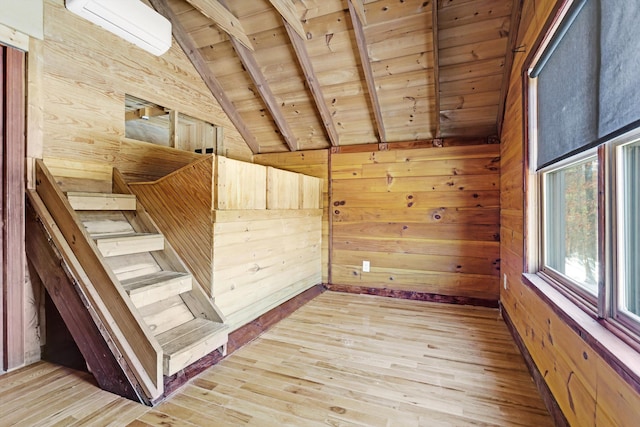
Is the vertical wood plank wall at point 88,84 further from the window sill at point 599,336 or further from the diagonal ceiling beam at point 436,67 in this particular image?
the window sill at point 599,336

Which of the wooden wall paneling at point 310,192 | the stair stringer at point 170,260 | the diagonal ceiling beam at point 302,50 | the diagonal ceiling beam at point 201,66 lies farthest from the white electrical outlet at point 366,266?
the diagonal ceiling beam at point 201,66

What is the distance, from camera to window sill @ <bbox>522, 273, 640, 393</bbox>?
Result: 0.89 meters

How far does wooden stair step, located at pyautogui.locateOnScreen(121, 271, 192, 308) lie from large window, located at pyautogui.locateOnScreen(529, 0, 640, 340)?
2126mm

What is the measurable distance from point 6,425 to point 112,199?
52.1 inches

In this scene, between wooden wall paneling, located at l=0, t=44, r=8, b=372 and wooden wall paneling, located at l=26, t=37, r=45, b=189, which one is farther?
wooden wall paneling, located at l=26, t=37, r=45, b=189

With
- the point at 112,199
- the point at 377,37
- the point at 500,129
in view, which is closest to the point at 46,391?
the point at 112,199

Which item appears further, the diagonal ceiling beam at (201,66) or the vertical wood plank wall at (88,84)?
the diagonal ceiling beam at (201,66)

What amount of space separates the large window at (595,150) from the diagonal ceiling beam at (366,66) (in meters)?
1.28

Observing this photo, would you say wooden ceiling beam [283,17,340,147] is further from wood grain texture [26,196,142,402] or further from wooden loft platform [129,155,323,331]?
wood grain texture [26,196,142,402]

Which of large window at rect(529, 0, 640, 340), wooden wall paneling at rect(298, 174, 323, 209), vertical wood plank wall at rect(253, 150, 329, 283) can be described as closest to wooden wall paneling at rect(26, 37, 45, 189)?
wooden wall paneling at rect(298, 174, 323, 209)

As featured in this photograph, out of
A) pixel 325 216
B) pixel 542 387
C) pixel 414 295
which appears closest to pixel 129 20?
pixel 325 216

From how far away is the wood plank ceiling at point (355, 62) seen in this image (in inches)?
97.3

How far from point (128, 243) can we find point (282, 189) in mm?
1413

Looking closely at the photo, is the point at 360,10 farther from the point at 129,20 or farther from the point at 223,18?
the point at 129,20
